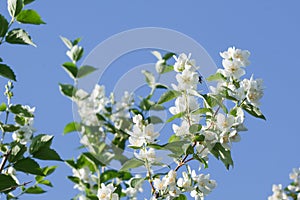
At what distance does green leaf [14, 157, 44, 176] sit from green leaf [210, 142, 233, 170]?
2.13 ft

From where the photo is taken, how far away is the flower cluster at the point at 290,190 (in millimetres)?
4509

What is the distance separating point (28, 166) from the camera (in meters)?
1.95

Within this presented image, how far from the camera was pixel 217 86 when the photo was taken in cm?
194

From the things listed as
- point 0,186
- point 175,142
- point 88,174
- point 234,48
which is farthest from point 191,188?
point 88,174

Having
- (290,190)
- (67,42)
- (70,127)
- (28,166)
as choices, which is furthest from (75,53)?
(290,190)

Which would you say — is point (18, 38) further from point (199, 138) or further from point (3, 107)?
point (199, 138)

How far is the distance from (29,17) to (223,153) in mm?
973

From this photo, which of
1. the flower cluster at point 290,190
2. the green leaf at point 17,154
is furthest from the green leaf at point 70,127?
the flower cluster at point 290,190

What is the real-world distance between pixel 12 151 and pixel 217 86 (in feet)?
2.71

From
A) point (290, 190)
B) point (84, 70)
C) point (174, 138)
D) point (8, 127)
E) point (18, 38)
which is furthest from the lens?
point (290, 190)

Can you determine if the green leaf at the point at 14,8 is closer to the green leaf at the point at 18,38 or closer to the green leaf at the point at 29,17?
the green leaf at the point at 29,17

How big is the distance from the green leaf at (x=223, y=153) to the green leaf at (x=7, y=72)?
30.4 inches

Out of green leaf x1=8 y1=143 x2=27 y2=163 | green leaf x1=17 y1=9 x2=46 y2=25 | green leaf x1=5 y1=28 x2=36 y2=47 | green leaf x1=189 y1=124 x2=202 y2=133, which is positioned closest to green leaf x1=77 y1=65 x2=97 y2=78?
green leaf x1=17 y1=9 x2=46 y2=25

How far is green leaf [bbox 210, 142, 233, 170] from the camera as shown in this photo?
184 cm
